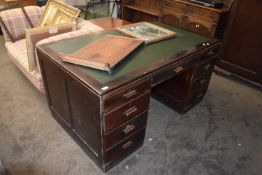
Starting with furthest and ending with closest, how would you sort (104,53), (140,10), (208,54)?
(140,10)
(208,54)
(104,53)

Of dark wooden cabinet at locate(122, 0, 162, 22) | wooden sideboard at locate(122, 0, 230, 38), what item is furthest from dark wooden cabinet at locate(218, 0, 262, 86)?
dark wooden cabinet at locate(122, 0, 162, 22)

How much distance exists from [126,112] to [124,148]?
0.35m

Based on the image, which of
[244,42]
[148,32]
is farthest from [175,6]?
[148,32]

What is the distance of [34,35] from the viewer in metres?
1.83

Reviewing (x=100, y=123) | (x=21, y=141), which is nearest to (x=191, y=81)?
(x=100, y=123)

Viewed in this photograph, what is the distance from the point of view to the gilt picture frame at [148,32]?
1.69 metres

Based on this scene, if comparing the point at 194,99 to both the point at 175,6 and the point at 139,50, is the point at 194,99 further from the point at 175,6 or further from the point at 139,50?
the point at 175,6

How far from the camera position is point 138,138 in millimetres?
1596

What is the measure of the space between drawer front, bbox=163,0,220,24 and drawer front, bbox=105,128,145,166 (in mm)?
1773

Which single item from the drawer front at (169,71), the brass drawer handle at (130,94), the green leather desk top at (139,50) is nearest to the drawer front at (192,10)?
the green leather desk top at (139,50)

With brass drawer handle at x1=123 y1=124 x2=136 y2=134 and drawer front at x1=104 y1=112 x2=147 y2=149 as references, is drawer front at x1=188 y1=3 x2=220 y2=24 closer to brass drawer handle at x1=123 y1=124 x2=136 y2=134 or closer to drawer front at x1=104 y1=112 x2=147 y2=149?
drawer front at x1=104 y1=112 x2=147 y2=149

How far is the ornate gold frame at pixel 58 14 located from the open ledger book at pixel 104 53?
0.78 metres

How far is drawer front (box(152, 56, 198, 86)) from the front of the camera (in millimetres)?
1366

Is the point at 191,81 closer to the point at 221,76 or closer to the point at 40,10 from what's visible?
the point at 221,76
